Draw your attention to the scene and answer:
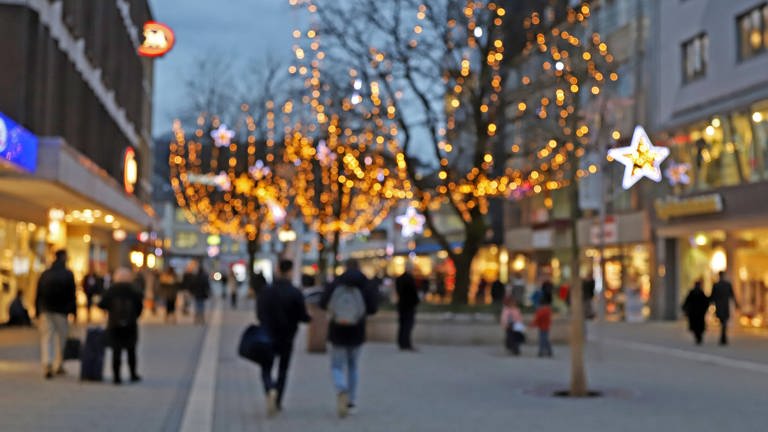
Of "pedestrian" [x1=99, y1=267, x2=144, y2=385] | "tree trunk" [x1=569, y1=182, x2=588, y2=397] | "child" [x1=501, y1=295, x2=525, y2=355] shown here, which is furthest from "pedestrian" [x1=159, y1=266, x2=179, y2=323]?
"tree trunk" [x1=569, y1=182, x2=588, y2=397]

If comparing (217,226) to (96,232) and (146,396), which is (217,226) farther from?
(146,396)

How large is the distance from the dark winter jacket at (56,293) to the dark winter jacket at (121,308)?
2.35 ft

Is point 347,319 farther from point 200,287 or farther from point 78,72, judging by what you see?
point 78,72

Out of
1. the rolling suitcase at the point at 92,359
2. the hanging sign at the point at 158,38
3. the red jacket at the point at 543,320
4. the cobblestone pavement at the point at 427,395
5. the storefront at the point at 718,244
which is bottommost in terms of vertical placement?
the cobblestone pavement at the point at 427,395

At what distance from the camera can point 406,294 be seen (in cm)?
2320

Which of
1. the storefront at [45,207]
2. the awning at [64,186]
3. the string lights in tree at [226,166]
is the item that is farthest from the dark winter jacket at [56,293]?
the string lights in tree at [226,166]

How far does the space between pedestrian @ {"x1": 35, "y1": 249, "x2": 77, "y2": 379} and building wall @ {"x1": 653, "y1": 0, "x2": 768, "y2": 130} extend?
68.4 feet

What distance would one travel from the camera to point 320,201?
44125mm

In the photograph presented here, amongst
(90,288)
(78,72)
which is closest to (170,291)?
(90,288)

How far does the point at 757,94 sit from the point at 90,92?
768 inches

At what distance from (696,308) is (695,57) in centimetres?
1165

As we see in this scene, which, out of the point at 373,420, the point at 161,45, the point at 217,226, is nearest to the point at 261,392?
the point at 373,420

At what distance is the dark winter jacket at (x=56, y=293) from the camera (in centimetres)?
1575

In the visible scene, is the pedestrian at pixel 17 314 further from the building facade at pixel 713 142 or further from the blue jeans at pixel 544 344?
the building facade at pixel 713 142
